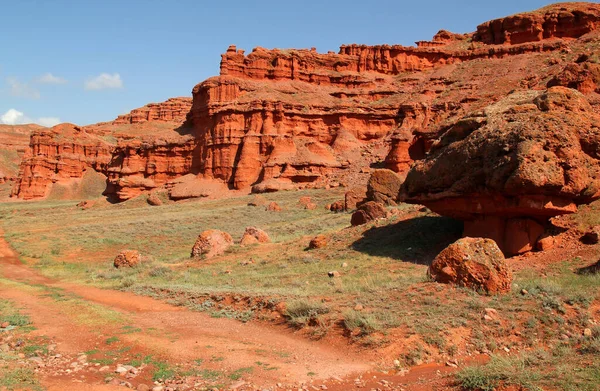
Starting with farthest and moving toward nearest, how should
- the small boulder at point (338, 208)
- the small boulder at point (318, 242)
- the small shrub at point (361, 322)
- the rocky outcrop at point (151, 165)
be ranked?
the rocky outcrop at point (151, 165)
the small boulder at point (338, 208)
the small boulder at point (318, 242)
the small shrub at point (361, 322)

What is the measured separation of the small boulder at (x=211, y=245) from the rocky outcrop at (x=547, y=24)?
53.4 meters

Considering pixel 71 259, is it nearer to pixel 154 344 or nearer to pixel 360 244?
pixel 360 244

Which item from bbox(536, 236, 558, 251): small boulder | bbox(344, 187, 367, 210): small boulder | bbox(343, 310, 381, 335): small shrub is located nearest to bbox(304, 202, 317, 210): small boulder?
bbox(344, 187, 367, 210): small boulder

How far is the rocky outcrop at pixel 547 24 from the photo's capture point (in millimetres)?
53812

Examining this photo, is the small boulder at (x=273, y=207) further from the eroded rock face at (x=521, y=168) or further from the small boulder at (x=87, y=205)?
the small boulder at (x=87, y=205)

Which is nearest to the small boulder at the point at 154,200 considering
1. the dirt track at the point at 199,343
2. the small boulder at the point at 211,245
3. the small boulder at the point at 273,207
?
the small boulder at the point at 273,207

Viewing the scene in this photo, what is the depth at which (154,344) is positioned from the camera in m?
8.21

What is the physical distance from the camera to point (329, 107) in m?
50.3

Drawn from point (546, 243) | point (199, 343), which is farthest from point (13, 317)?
point (546, 243)

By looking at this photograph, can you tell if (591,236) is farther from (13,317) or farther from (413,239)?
(13,317)

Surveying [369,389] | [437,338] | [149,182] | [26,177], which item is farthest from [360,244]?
[26,177]

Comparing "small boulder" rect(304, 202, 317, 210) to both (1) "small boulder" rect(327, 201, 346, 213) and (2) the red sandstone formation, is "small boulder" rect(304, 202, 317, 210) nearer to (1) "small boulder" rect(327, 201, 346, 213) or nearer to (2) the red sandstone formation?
(1) "small boulder" rect(327, 201, 346, 213)

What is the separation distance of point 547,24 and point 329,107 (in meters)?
29.9

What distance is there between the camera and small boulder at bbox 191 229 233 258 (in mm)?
19087
